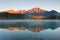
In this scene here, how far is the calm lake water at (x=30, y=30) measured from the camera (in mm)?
3434

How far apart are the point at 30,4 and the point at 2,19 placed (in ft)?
2.17

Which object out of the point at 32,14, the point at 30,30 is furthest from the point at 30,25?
the point at 32,14

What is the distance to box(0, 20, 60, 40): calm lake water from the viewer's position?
343 cm

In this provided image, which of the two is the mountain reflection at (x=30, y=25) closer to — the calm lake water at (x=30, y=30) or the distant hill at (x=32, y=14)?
the calm lake water at (x=30, y=30)

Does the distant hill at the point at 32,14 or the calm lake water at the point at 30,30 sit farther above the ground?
the distant hill at the point at 32,14

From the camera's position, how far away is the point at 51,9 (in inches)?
138

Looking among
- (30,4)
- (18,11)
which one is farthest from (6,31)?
(30,4)

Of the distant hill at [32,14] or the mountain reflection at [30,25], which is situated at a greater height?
the distant hill at [32,14]

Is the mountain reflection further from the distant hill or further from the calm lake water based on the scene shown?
the distant hill

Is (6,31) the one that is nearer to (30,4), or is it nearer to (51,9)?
(30,4)

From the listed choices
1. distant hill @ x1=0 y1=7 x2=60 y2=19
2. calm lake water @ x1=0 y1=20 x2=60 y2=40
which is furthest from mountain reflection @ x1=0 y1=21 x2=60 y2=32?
distant hill @ x1=0 y1=7 x2=60 y2=19

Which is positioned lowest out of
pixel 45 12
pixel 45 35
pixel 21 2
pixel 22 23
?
pixel 45 35

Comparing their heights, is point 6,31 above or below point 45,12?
below

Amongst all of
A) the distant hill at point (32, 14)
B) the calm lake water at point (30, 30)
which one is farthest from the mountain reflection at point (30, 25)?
the distant hill at point (32, 14)
